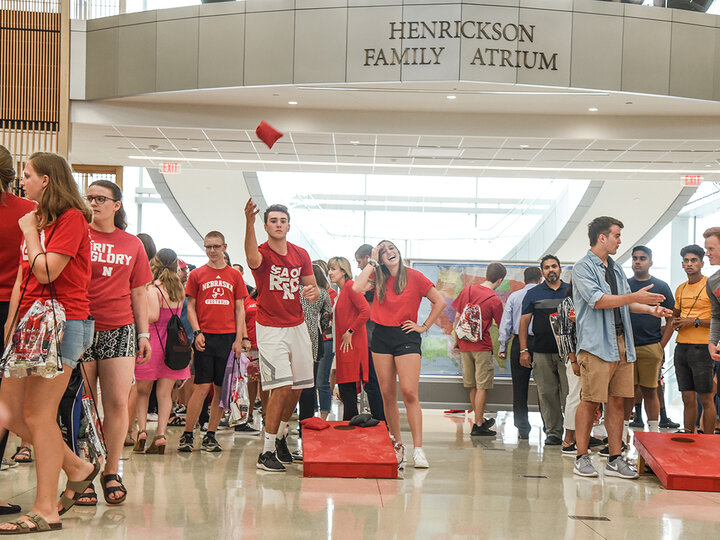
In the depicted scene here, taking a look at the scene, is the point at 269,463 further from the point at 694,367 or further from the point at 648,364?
the point at 694,367

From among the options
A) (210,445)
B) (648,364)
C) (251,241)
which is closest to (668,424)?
(648,364)

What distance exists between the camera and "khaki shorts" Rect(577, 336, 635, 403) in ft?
16.5

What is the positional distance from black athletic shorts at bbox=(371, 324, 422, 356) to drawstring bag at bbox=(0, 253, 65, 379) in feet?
8.21

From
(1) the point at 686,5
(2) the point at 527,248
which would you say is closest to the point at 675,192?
(2) the point at 527,248

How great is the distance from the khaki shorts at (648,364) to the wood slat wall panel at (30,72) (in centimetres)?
731

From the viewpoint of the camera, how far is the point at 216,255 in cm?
608

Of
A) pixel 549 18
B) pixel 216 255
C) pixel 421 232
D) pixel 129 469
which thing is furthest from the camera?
pixel 421 232

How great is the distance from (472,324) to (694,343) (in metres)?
1.90

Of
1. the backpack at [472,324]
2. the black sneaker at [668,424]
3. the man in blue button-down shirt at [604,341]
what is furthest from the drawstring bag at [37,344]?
the black sneaker at [668,424]

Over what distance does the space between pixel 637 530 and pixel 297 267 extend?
102 inches

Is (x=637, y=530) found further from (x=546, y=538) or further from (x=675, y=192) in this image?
(x=675, y=192)

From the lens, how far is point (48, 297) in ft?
10.7

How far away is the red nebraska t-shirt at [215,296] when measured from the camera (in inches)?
237

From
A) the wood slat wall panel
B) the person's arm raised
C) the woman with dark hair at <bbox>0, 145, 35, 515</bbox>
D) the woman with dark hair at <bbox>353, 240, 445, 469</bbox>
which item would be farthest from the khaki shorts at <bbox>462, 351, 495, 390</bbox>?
the wood slat wall panel
